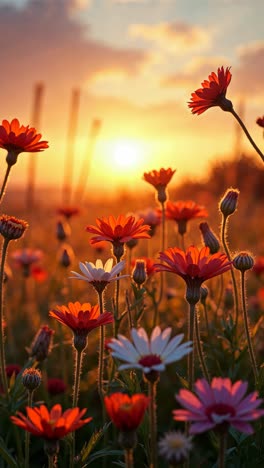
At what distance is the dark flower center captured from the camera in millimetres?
1604

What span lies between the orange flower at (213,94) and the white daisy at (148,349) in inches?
46.6

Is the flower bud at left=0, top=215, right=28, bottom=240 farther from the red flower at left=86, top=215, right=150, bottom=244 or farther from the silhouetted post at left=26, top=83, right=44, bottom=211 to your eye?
the silhouetted post at left=26, top=83, right=44, bottom=211

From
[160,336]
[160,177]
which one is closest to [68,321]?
[160,336]

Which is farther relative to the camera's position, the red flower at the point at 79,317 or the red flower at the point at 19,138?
the red flower at the point at 19,138

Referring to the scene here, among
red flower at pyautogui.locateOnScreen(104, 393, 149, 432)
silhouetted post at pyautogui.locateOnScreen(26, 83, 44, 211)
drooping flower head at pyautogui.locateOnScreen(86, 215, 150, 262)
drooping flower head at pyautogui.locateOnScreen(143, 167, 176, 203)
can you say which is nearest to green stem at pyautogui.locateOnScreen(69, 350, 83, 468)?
drooping flower head at pyautogui.locateOnScreen(86, 215, 150, 262)

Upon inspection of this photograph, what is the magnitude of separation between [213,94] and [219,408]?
1.43 metres

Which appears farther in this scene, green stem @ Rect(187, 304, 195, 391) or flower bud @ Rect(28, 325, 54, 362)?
flower bud @ Rect(28, 325, 54, 362)

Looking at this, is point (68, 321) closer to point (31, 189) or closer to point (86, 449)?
point (86, 449)

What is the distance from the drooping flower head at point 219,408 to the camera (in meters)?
1.43

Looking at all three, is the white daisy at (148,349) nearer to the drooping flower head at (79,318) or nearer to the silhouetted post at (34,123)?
the drooping flower head at (79,318)

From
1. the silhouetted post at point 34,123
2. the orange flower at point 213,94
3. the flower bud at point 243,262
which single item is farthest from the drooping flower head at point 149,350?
the silhouetted post at point 34,123

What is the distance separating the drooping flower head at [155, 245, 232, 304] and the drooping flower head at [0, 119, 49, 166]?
2.70 feet

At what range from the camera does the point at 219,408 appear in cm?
Answer: 150

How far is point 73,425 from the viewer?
1.59 meters
